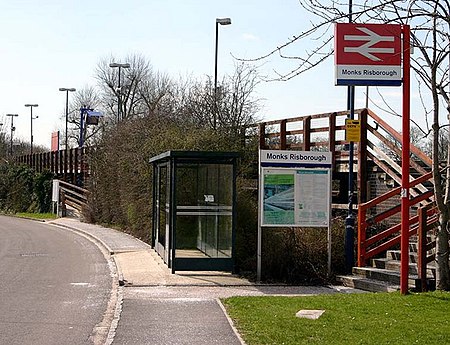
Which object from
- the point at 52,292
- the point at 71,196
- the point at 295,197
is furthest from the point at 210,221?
the point at 71,196

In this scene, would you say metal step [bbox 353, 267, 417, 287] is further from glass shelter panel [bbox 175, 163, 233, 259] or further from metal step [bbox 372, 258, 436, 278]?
glass shelter panel [bbox 175, 163, 233, 259]

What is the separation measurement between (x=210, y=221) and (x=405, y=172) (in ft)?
18.9

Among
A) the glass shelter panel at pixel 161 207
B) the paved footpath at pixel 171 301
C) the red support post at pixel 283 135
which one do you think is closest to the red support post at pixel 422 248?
the paved footpath at pixel 171 301

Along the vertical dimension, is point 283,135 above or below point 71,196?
above

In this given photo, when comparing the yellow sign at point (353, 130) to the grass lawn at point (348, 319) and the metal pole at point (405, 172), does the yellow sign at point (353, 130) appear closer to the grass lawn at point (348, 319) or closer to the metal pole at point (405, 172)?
the metal pole at point (405, 172)

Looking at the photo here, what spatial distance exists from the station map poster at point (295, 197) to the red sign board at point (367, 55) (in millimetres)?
2543

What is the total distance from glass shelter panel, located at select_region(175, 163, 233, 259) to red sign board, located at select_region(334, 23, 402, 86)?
12.9 feet

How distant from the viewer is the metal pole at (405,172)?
41.3 feet

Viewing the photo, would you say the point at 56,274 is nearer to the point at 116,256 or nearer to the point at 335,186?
the point at 116,256

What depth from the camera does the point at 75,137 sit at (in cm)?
7794

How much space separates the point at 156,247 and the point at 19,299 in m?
8.18

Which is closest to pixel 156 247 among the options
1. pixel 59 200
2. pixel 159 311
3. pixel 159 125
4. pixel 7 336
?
pixel 159 125

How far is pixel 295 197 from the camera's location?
16062 mm

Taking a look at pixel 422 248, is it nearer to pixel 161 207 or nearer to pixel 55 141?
pixel 161 207
